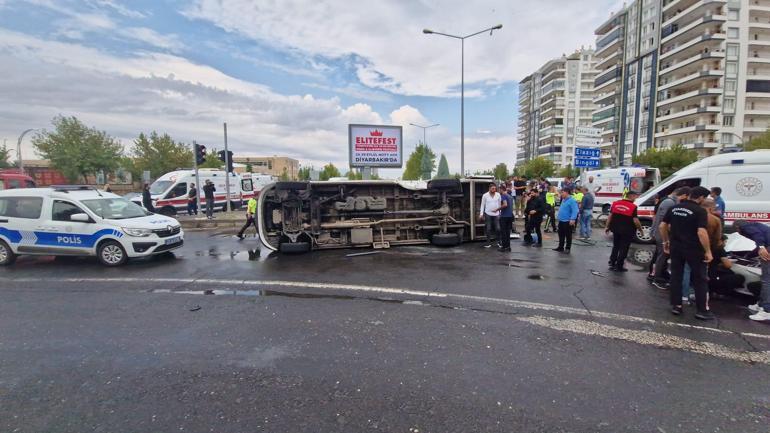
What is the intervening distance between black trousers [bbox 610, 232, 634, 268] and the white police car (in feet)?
31.4

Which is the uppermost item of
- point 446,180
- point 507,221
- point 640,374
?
point 446,180

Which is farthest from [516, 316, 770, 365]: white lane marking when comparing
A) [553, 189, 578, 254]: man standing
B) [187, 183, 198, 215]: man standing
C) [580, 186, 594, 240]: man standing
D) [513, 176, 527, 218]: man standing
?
[187, 183, 198, 215]: man standing

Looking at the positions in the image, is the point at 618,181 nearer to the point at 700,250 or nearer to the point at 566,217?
the point at 566,217

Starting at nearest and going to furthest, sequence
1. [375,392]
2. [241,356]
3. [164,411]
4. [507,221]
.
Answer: [164,411] < [375,392] < [241,356] < [507,221]

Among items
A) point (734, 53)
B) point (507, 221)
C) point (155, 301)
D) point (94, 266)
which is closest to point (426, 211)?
point (507, 221)

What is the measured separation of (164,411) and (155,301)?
3.11 meters

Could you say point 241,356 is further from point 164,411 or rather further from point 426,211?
point 426,211

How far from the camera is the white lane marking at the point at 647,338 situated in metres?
3.56

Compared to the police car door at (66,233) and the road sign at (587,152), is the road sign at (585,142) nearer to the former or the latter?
the road sign at (587,152)

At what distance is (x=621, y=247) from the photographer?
22.9 ft

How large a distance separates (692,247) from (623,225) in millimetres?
2527

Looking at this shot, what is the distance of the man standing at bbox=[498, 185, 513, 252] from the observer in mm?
8891

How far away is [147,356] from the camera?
11.6 feet

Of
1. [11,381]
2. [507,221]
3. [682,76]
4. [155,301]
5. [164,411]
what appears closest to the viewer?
[164,411]
